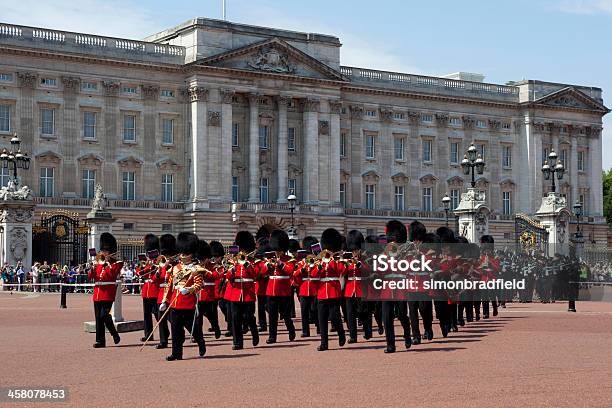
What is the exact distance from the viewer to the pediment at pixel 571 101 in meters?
79.1

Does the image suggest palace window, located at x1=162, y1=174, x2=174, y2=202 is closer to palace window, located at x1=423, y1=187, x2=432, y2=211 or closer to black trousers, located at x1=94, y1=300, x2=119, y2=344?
palace window, located at x1=423, y1=187, x2=432, y2=211

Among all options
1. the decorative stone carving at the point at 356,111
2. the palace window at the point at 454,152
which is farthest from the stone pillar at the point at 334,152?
the palace window at the point at 454,152

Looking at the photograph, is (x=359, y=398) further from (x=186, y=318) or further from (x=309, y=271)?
(x=309, y=271)

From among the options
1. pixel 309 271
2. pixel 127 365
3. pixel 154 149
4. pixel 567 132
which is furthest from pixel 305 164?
pixel 127 365

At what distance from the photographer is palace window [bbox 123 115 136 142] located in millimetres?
63781

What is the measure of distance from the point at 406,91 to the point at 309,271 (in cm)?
5402

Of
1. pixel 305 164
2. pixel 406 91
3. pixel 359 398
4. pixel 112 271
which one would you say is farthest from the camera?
pixel 406 91

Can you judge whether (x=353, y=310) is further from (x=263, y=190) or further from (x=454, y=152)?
(x=454, y=152)

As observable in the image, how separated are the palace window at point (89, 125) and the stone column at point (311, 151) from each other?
42.4 feet

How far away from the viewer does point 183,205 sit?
64.8 meters

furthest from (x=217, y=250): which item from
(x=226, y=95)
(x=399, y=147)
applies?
(x=399, y=147)

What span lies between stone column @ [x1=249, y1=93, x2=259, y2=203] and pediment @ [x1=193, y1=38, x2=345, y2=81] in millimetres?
1895

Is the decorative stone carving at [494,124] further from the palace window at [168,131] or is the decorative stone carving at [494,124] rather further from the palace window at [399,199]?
the palace window at [168,131]

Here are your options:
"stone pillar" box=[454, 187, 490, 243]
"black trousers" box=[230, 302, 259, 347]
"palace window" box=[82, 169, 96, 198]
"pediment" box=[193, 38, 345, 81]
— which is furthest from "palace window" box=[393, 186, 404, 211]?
"black trousers" box=[230, 302, 259, 347]
